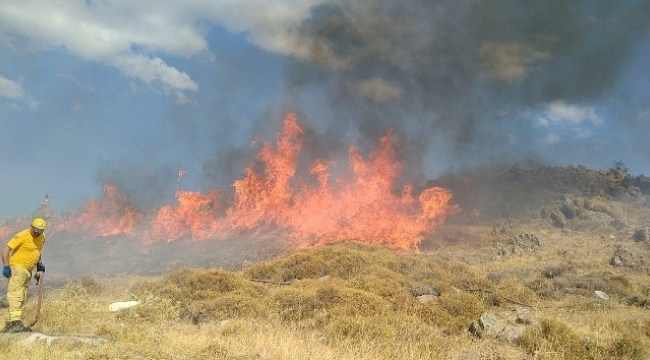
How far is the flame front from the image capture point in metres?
36.3

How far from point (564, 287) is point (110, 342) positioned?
16.5 meters

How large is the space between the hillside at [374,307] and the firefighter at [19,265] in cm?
73

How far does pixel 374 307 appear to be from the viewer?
42.1ft

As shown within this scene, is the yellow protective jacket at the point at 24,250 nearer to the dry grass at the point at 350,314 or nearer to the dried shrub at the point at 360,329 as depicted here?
the dry grass at the point at 350,314

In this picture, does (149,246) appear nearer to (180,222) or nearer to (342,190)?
(180,222)

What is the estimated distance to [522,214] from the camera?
148 ft

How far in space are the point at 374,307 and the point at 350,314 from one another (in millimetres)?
947

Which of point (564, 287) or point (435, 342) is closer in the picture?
point (435, 342)

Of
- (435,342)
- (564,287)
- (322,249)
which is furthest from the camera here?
(322,249)

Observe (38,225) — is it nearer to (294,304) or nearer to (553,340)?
(294,304)

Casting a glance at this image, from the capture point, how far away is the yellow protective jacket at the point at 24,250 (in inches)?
403

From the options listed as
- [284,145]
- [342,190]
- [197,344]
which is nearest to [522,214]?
[342,190]

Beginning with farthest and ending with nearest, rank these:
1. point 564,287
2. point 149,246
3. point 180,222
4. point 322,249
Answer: point 180,222
point 149,246
point 322,249
point 564,287

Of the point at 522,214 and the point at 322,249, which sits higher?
the point at 522,214
